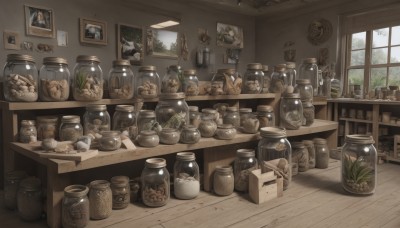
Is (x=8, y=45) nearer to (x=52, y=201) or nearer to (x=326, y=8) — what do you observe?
(x=52, y=201)

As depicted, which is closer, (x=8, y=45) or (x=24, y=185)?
(x=24, y=185)

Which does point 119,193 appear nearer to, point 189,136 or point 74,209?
point 74,209

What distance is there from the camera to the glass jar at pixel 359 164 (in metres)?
1.94

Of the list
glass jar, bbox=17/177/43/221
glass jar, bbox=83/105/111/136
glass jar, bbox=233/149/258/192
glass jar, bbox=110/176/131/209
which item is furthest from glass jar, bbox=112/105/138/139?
glass jar, bbox=233/149/258/192

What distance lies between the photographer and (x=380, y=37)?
373cm

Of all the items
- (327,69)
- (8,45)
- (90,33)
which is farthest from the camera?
(327,69)

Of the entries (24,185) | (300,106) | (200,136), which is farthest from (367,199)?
(24,185)

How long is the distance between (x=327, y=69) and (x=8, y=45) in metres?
3.52

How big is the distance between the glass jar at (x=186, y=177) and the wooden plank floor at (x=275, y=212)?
53mm

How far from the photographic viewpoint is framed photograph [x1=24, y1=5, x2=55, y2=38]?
288cm

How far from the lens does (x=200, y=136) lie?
1.97m

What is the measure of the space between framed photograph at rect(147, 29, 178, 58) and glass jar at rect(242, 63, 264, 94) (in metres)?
1.60

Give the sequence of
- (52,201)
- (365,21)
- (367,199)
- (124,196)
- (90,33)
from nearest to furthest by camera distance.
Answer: (52,201) < (124,196) < (367,199) < (90,33) < (365,21)

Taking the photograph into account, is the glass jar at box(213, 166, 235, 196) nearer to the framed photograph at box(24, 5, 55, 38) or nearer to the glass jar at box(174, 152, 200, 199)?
the glass jar at box(174, 152, 200, 199)
